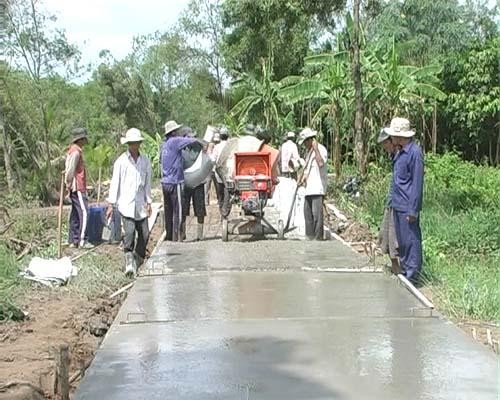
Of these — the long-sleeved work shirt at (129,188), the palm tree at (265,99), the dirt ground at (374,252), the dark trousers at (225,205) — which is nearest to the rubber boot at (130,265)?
the long-sleeved work shirt at (129,188)

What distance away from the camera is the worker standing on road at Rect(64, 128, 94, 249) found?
38.6 feet

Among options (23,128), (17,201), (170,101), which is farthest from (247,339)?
(170,101)

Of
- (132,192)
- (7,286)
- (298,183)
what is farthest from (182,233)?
(7,286)

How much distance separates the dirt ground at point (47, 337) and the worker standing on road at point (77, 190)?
130 inches

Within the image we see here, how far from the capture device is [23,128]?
79.9 feet

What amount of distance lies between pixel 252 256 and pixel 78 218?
3283 millimetres

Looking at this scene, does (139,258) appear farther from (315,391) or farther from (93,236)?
(315,391)

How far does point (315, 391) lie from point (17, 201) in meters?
14.9

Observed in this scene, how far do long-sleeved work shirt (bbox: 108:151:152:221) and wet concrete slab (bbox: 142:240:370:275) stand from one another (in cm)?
67

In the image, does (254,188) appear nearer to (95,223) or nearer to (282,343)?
(95,223)

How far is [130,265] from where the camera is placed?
9.29 m

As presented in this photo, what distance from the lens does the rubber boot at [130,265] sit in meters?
9.19

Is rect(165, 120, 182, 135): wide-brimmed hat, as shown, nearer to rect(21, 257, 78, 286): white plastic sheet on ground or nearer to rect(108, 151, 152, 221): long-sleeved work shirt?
rect(108, 151, 152, 221): long-sleeved work shirt

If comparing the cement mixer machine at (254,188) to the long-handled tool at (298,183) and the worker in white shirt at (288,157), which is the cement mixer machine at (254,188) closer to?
the long-handled tool at (298,183)
